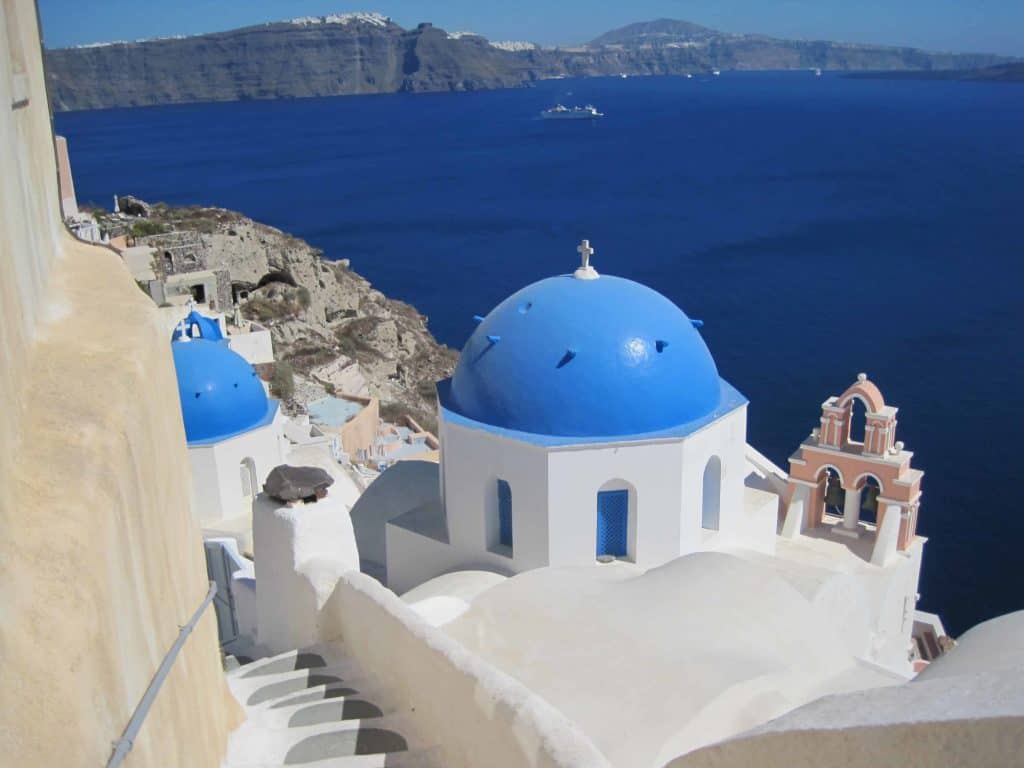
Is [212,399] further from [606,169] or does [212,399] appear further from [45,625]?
[606,169]

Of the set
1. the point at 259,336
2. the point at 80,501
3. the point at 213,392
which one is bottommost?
the point at 259,336

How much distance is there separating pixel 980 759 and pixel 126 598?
2175 mm

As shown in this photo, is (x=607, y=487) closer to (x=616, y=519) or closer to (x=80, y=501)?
(x=616, y=519)

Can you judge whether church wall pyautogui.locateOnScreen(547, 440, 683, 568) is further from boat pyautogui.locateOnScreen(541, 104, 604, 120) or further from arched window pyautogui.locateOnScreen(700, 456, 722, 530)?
boat pyautogui.locateOnScreen(541, 104, 604, 120)

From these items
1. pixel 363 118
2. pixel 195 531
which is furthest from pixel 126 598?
pixel 363 118

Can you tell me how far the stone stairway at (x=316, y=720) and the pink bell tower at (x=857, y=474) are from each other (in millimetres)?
7836

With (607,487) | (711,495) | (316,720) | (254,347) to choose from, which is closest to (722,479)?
(711,495)

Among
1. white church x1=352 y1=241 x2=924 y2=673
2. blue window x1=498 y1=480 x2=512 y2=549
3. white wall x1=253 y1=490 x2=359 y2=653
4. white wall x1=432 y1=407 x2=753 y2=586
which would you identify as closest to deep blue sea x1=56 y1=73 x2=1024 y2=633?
white church x1=352 y1=241 x2=924 y2=673

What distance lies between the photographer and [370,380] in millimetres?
29656

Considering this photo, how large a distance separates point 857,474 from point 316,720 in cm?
899

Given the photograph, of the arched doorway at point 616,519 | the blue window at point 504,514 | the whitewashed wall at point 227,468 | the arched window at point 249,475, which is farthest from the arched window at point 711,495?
the arched window at point 249,475

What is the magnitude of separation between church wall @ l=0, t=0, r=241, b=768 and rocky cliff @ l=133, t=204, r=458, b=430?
69.3 feet

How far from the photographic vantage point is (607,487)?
8.92 meters

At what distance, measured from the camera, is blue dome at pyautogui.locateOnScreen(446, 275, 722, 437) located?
28.8ft
